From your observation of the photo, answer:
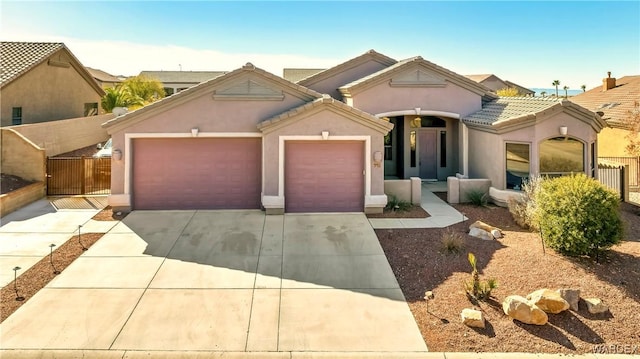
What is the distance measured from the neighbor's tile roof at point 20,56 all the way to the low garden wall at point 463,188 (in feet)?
71.6

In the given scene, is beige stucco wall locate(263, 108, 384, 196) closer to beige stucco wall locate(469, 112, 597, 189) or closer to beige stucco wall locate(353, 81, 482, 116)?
beige stucco wall locate(353, 81, 482, 116)

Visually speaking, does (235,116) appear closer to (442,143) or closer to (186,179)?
(186,179)

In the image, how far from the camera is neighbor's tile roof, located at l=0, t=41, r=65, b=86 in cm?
2175

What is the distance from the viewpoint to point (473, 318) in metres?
7.24

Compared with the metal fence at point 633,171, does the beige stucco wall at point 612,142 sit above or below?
above

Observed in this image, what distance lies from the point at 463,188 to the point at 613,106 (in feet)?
66.1

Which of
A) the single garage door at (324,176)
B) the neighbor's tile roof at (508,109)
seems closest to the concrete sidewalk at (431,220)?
the single garage door at (324,176)

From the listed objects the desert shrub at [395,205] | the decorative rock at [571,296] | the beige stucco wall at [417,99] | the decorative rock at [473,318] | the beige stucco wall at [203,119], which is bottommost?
the decorative rock at [473,318]

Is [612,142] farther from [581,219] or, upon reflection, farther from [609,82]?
[581,219]

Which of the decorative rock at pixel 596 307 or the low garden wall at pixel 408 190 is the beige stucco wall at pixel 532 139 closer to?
the low garden wall at pixel 408 190

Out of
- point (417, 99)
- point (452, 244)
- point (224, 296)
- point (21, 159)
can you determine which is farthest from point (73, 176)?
point (417, 99)

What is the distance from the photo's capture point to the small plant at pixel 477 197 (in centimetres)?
1481

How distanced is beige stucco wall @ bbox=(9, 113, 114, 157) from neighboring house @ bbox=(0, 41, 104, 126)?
2357mm

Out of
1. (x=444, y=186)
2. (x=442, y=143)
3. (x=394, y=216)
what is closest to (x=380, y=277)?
(x=394, y=216)
